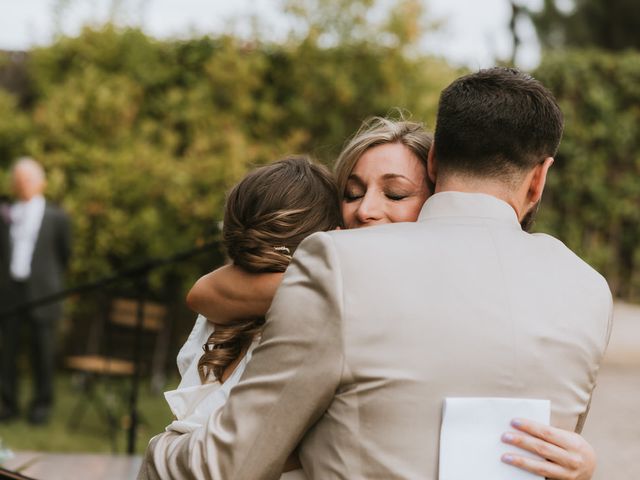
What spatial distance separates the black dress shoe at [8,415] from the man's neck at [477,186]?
634cm

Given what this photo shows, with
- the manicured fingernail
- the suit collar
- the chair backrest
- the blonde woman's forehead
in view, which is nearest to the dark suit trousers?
the chair backrest

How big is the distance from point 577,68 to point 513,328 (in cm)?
923

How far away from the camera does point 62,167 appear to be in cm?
876

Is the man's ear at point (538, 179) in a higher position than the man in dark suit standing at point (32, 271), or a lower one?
higher

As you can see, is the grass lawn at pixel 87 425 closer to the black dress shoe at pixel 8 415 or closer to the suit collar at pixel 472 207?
the black dress shoe at pixel 8 415

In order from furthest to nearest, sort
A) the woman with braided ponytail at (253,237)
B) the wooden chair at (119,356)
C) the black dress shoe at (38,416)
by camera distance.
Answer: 1. the wooden chair at (119,356)
2. the black dress shoe at (38,416)
3. the woman with braided ponytail at (253,237)

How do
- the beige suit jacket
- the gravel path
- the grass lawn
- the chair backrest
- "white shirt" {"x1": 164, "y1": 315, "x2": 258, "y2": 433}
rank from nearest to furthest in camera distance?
the beige suit jacket, "white shirt" {"x1": 164, "y1": 315, "x2": 258, "y2": 433}, the gravel path, the grass lawn, the chair backrest

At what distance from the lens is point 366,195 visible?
2244 mm

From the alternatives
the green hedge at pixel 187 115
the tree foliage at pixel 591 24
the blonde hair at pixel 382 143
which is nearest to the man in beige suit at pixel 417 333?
the blonde hair at pixel 382 143

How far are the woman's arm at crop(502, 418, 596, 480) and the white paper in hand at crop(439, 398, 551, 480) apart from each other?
1cm

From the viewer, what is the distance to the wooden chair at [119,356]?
7.37m

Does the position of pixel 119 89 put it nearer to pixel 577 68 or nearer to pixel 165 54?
pixel 165 54

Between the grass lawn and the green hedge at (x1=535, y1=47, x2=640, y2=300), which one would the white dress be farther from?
the green hedge at (x1=535, y1=47, x2=640, y2=300)

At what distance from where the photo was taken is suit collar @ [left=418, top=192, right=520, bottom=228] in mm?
1577
